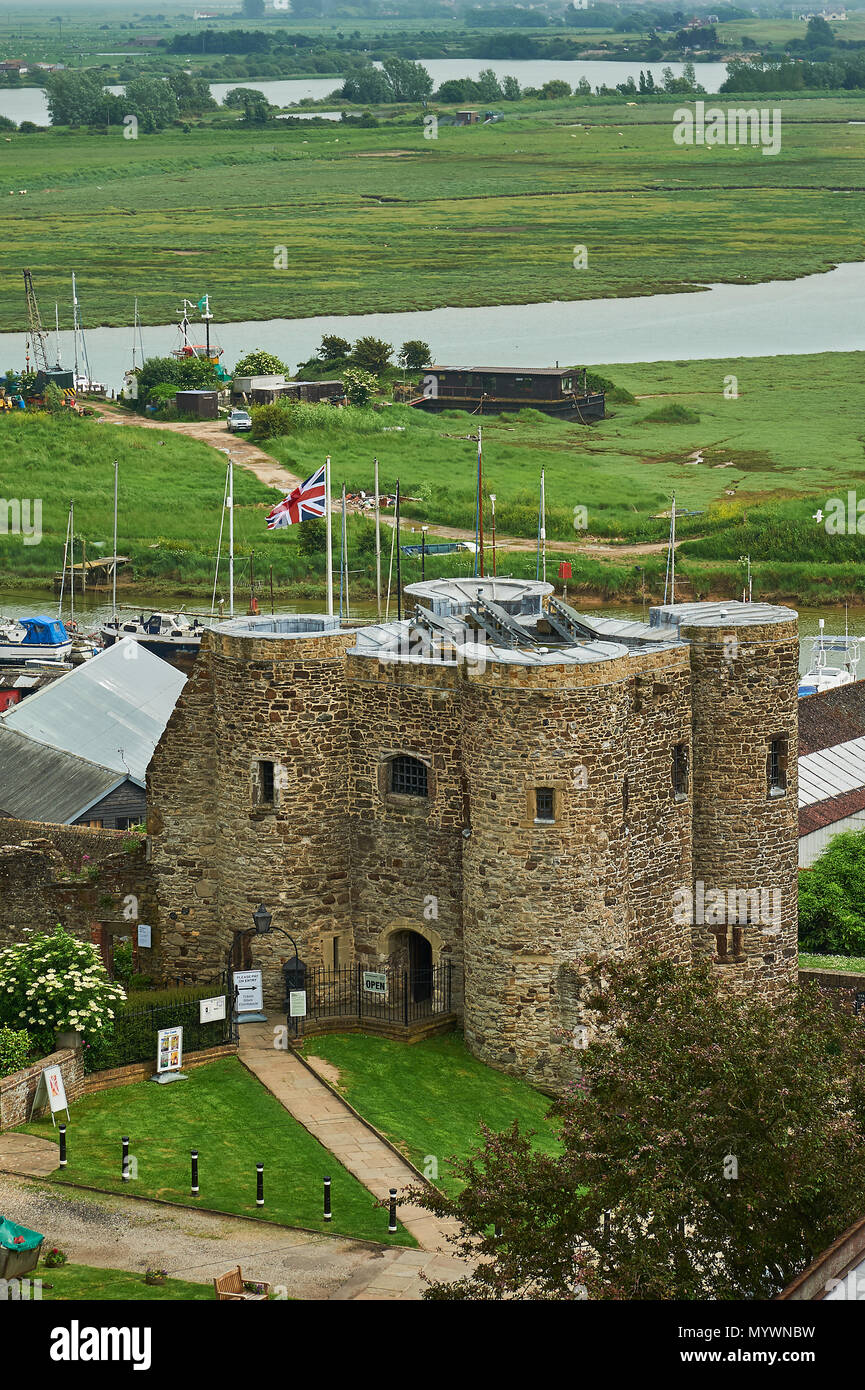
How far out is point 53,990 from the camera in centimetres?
4950

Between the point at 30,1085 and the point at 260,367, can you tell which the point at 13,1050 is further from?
the point at 260,367

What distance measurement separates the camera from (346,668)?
5444 centimetres

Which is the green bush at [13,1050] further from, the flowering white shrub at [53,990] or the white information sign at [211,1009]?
the white information sign at [211,1009]

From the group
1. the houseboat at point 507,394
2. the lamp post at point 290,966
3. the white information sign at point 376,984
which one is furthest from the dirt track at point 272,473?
the lamp post at point 290,966

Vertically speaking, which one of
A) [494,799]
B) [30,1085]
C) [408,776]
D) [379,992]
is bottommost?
[379,992]

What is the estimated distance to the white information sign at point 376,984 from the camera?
54375 millimetres

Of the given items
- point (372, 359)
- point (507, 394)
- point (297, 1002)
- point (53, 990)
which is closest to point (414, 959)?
point (297, 1002)

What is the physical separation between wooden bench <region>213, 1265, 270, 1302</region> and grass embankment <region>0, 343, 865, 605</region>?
8931cm

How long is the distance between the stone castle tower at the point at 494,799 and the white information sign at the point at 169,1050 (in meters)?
4.38

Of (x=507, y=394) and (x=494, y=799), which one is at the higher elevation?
(x=494, y=799)

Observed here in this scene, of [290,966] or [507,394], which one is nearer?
[290,966]

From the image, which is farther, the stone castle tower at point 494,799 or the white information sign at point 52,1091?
the stone castle tower at point 494,799

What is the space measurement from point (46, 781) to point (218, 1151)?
28568 millimetres
